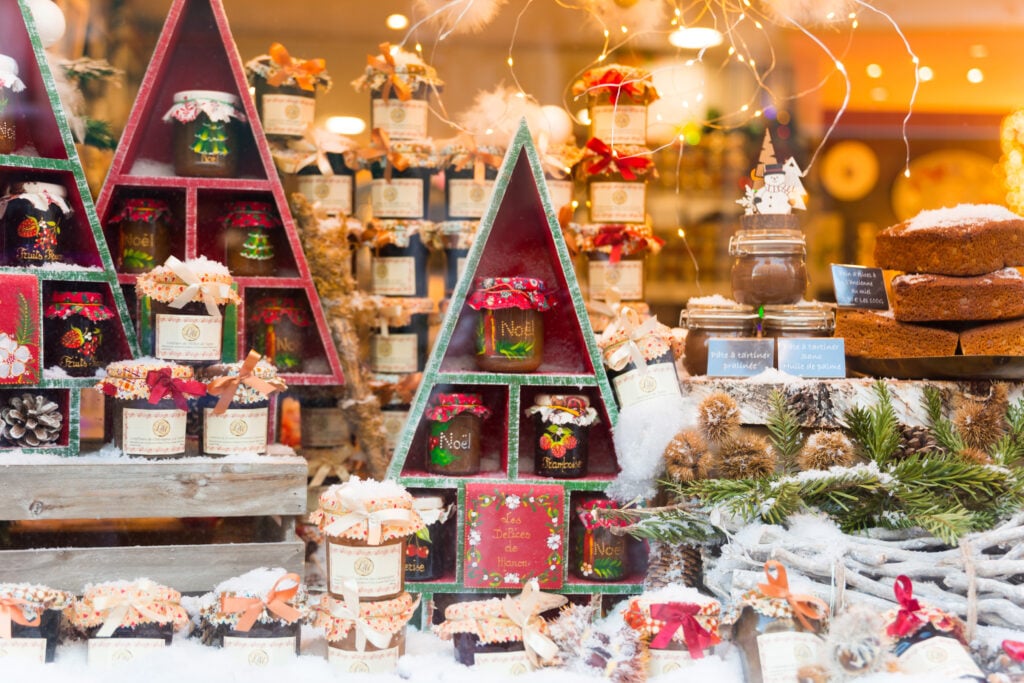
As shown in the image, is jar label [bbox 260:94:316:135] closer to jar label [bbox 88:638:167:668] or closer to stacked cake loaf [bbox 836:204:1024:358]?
jar label [bbox 88:638:167:668]

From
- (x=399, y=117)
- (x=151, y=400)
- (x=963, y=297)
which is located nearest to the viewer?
(x=151, y=400)

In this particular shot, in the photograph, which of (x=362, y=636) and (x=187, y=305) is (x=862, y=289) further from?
(x=187, y=305)

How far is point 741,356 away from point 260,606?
3.96ft

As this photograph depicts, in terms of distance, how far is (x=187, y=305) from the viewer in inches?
86.4

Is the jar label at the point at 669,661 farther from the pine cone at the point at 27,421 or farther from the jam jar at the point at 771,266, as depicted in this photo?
the pine cone at the point at 27,421

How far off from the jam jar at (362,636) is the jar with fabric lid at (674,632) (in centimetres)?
45

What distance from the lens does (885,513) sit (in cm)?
196

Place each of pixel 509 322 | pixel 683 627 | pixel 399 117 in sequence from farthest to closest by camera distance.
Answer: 1. pixel 399 117
2. pixel 509 322
3. pixel 683 627

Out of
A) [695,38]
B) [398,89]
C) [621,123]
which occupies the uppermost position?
[695,38]

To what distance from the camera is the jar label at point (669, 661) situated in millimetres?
1792

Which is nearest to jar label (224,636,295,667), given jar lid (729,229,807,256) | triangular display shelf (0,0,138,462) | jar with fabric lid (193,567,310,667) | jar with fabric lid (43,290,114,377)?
jar with fabric lid (193,567,310,667)

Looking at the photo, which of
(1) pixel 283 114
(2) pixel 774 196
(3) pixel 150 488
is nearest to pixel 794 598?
(2) pixel 774 196

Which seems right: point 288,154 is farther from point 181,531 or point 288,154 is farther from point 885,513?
point 885,513

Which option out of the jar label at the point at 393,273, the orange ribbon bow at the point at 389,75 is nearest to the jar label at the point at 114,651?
the jar label at the point at 393,273
